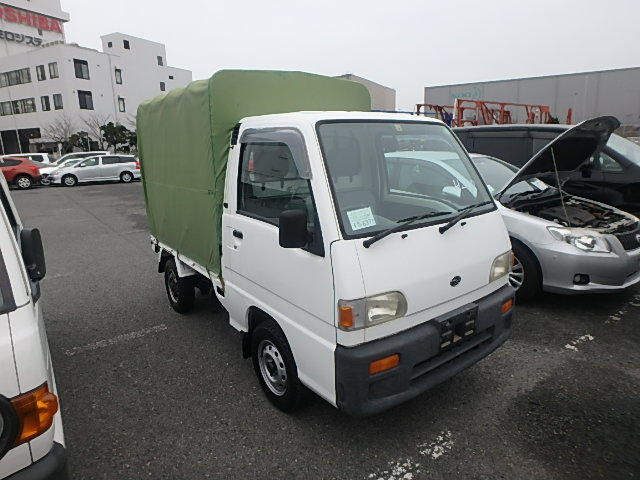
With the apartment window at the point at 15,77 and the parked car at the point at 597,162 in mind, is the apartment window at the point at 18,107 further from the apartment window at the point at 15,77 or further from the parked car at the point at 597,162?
the parked car at the point at 597,162

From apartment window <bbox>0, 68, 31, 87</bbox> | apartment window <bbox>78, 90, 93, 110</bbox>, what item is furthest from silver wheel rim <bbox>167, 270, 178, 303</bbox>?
apartment window <bbox>0, 68, 31, 87</bbox>

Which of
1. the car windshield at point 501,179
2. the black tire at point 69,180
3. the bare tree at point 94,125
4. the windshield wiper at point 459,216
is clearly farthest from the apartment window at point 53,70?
the windshield wiper at point 459,216

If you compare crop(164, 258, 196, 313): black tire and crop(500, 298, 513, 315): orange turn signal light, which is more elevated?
crop(500, 298, 513, 315): orange turn signal light

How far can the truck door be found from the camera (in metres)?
2.28

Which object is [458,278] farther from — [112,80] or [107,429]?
[112,80]

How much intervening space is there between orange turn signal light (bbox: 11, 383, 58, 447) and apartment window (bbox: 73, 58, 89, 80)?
47.7 metres

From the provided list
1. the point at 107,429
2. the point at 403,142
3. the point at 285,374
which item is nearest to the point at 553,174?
the point at 403,142

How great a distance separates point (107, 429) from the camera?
8.95ft

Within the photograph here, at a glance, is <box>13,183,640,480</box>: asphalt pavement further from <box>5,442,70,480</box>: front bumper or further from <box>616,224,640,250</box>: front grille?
<box>5,442,70,480</box>: front bumper

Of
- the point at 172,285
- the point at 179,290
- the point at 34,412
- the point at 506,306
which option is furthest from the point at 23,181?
the point at 506,306

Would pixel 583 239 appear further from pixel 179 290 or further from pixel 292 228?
pixel 179 290

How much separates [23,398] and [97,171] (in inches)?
873

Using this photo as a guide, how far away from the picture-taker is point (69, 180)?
20.4 m

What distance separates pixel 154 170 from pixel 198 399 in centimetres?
255
